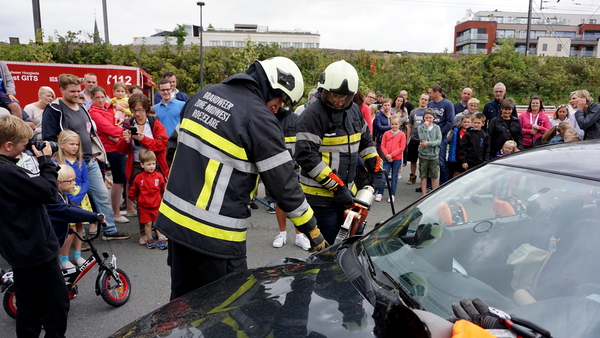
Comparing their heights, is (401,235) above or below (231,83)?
below

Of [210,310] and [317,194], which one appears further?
[317,194]

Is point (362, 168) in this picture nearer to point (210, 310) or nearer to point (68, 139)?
point (210, 310)

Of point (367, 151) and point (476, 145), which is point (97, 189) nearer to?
point (367, 151)

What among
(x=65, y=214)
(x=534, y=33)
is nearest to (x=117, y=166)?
(x=65, y=214)

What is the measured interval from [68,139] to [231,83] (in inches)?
A: 115

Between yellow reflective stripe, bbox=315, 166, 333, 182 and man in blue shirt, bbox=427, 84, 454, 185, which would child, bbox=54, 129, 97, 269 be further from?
man in blue shirt, bbox=427, 84, 454, 185

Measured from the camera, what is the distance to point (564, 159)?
206cm

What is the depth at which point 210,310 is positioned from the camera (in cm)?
175

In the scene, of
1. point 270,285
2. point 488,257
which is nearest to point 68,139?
point 270,285

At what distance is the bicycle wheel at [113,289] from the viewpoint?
351cm

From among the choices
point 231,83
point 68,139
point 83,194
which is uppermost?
point 231,83

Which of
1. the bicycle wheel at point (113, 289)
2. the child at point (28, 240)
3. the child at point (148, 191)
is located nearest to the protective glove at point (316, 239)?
the child at point (28, 240)

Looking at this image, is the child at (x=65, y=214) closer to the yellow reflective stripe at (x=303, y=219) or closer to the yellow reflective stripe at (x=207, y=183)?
the yellow reflective stripe at (x=207, y=183)

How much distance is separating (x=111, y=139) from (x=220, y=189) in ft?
13.5
